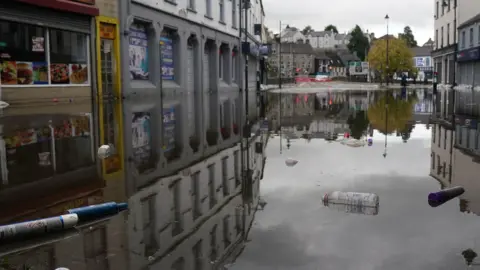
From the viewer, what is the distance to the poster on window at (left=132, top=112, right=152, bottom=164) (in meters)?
8.80

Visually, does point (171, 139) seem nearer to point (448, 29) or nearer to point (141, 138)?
point (141, 138)

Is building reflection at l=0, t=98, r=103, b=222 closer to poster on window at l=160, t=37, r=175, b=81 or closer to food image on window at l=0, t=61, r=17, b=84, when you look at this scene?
food image on window at l=0, t=61, r=17, b=84

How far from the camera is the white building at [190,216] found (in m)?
4.10

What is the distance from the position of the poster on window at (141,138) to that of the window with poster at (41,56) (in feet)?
25.0

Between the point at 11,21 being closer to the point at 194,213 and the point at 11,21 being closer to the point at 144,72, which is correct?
the point at 144,72

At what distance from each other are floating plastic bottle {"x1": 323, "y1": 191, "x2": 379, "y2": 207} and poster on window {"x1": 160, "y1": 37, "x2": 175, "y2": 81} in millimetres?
26467

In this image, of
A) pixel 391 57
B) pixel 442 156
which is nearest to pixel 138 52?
pixel 442 156

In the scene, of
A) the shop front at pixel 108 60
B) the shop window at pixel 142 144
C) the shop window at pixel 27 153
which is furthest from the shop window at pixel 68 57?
the shop window at pixel 27 153

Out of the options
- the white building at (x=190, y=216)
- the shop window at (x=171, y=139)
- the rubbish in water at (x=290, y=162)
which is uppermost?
the shop window at (x=171, y=139)

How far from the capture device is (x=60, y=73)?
23.4m

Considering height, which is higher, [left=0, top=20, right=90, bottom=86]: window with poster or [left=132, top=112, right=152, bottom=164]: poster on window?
[left=0, top=20, right=90, bottom=86]: window with poster

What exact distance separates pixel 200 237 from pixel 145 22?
26.0 m

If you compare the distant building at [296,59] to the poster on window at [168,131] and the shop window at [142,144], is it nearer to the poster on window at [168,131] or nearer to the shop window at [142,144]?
the poster on window at [168,131]

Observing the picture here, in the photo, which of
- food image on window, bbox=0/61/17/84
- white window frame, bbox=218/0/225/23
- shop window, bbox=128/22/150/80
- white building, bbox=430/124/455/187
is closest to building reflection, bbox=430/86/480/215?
white building, bbox=430/124/455/187
